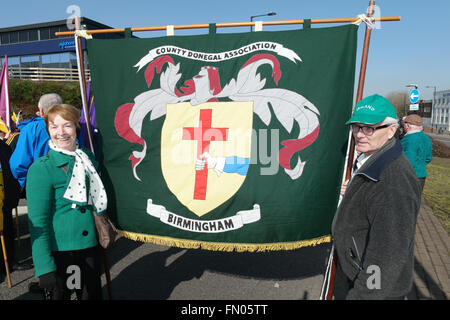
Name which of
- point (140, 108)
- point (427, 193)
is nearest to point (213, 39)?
point (140, 108)

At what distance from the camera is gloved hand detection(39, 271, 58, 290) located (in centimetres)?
202

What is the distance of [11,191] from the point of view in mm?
3723

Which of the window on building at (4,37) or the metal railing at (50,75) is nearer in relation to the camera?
the metal railing at (50,75)

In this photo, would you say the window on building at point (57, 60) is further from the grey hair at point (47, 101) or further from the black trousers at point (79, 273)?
the black trousers at point (79, 273)

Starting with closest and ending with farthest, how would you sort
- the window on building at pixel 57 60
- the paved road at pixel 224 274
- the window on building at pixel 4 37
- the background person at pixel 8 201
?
the paved road at pixel 224 274
the background person at pixel 8 201
the window on building at pixel 57 60
the window on building at pixel 4 37

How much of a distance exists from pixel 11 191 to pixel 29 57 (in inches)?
1541

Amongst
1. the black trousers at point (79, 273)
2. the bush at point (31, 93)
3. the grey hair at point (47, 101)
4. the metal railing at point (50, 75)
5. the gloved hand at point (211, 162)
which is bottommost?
the black trousers at point (79, 273)

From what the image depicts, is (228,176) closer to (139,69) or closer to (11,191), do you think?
(139,69)

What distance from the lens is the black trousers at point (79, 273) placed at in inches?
86.4

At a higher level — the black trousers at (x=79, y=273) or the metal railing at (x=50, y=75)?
the metal railing at (x=50, y=75)

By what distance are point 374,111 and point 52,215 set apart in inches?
88.6

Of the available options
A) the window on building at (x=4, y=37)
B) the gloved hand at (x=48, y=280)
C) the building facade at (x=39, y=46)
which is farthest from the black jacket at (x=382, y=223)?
the window on building at (x=4, y=37)

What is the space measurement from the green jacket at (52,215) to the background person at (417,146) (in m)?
5.02

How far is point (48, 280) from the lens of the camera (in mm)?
2023
